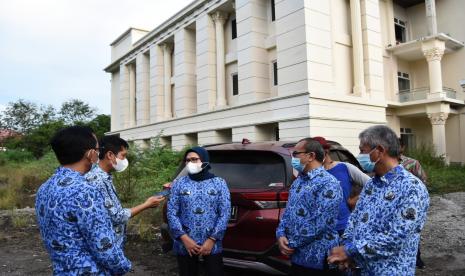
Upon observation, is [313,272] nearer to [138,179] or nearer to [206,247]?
[206,247]

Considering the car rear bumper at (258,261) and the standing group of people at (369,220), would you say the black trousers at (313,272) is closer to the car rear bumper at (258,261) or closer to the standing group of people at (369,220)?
the standing group of people at (369,220)

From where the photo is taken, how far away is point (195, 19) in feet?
73.9

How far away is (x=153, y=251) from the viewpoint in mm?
6234

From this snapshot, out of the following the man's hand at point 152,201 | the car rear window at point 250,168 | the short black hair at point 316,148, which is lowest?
the man's hand at point 152,201

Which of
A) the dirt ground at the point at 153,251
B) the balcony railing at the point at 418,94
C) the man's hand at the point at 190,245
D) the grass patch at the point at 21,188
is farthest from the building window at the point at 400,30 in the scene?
the man's hand at the point at 190,245

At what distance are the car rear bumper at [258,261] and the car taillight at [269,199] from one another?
0.39m

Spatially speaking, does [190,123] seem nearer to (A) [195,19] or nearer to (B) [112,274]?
(A) [195,19]

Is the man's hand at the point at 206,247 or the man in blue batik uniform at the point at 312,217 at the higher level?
the man in blue batik uniform at the point at 312,217

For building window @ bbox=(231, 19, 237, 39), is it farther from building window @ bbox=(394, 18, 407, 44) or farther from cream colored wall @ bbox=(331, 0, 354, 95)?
building window @ bbox=(394, 18, 407, 44)

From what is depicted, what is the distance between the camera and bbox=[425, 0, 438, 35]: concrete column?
20.6m

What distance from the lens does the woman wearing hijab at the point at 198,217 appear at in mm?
3434

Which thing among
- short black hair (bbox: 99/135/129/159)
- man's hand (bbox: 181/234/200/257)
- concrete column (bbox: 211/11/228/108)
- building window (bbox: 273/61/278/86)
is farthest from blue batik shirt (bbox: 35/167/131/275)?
concrete column (bbox: 211/11/228/108)

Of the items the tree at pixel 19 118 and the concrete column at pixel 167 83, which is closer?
the concrete column at pixel 167 83

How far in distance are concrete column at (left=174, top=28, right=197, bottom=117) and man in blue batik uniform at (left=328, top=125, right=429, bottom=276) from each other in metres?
21.1
